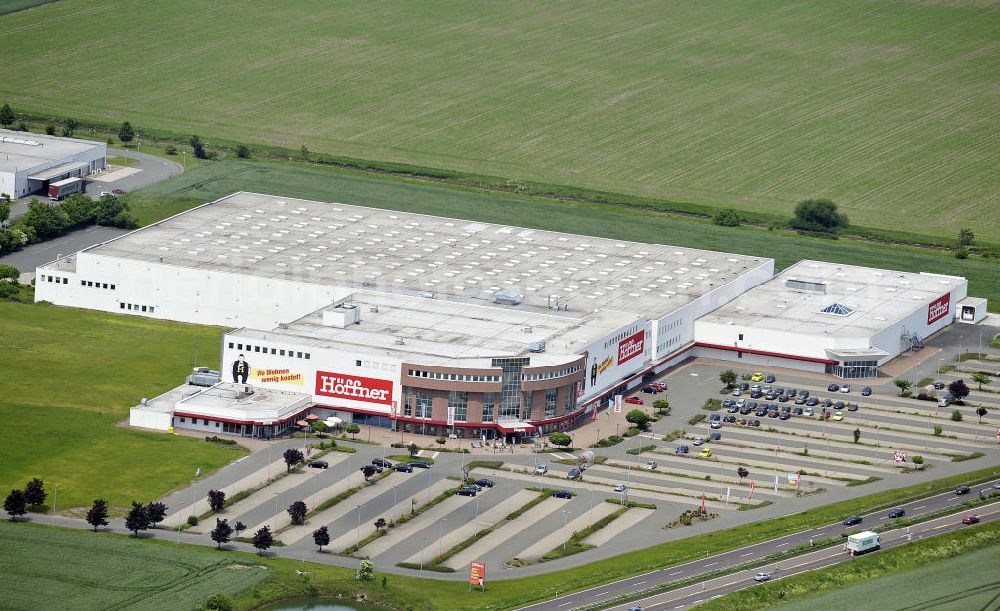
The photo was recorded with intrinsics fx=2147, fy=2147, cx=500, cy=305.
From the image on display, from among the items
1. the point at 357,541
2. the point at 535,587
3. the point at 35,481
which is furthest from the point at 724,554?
the point at 35,481

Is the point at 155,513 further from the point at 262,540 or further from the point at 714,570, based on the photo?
the point at 714,570

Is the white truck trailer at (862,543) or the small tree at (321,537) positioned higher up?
the white truck trailer at (862,543)

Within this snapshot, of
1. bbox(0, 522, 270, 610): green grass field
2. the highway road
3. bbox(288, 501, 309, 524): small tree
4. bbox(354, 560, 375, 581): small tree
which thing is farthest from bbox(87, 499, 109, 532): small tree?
the highway road

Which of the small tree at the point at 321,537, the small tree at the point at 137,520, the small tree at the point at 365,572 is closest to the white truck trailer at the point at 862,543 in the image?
the small tree at the point at 365,572

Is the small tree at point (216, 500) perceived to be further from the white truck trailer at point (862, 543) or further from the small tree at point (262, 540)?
the white truck trailer at point (862, 543)

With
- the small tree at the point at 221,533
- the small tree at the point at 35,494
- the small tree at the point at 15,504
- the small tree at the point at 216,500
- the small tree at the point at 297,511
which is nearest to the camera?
the small tree at the point at 221,533

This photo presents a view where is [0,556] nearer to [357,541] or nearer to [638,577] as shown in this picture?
[357,541]

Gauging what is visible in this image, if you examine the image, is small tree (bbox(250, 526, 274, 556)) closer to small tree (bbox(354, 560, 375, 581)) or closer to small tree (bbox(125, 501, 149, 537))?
small tree (bbox(354, 560, 375, 581))
